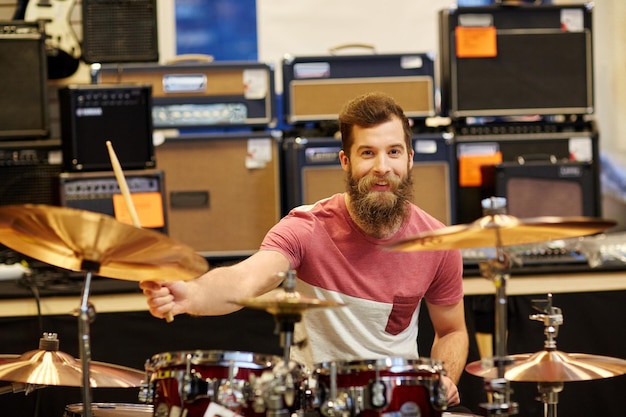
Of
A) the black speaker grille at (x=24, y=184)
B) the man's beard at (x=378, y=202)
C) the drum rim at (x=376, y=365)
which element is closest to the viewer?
the drum rim at (x=376, y=365)

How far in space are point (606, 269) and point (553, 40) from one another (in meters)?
1.35

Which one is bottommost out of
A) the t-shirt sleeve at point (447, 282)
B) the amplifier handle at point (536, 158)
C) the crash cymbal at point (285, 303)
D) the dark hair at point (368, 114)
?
the t-shirt sleeve at point (447, 282)

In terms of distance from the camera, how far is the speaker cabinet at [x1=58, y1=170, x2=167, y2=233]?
4.15 m

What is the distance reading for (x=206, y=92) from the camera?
15.4 ft

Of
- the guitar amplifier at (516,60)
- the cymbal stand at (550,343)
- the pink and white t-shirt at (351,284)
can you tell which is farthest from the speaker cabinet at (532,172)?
the cymbal stand at (550,343)

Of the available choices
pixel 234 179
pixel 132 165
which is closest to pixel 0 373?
pixel 132 165

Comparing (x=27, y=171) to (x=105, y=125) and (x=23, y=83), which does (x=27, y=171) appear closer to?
(x=23, y=83)

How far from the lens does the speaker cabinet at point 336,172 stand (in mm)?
4637

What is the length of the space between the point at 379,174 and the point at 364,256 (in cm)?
25

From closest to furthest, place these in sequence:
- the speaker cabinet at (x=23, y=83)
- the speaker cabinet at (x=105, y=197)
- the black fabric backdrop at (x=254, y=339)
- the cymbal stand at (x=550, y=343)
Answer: the cymbal stand at (x=550, y=343) < the black fabric backdrop at (x=254, y=339) < the speaker cabinet at (x=105, y=197) < the speaker cabinet at (x=23, y=83)

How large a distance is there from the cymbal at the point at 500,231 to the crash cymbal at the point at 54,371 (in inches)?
35.7

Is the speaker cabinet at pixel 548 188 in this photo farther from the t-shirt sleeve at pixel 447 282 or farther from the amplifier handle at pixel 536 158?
the t-shirt sleeve at pixel 447 282

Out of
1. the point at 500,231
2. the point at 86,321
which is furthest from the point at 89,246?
the point at 500,231

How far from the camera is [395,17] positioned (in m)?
6.02
